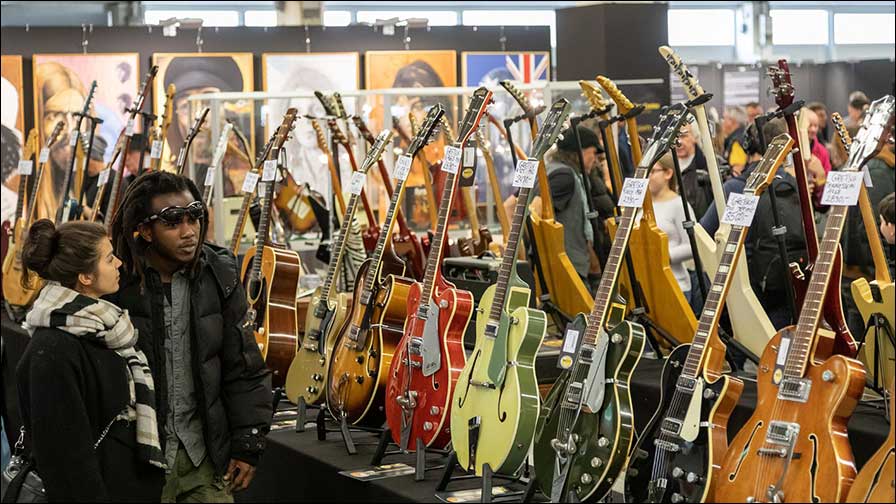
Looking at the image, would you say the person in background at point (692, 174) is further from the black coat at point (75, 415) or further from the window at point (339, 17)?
the window at point (339, 17)

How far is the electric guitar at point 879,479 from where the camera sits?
3.08 meters

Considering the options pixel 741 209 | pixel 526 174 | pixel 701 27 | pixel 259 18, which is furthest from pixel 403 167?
pixel 701 27

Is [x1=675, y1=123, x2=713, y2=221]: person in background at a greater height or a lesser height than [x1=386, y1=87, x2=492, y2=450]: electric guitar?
greater

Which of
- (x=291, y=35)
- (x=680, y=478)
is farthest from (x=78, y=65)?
(x=680, y=478)

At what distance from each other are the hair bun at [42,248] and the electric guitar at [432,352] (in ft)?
4.83

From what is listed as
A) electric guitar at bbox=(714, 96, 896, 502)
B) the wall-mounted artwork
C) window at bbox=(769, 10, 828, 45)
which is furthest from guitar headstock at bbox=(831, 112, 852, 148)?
window at bbox=(769, 10, 828, 45)

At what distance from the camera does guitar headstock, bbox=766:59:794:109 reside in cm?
446

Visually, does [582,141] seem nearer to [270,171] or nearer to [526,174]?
[270,171]

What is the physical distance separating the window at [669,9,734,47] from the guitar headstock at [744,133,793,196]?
1491 cm

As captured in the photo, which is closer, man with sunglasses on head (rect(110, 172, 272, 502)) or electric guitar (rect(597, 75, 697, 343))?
man with sunglasses on head (rect(110, 172, 272, 502))

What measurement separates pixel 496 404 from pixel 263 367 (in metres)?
0.79

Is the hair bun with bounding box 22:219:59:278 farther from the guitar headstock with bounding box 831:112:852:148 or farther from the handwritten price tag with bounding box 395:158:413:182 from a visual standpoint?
the guitar headstock with bounding box 831:112:852:148

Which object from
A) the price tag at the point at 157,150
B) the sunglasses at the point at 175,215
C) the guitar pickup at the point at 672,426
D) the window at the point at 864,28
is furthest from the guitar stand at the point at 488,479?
the window at the point at 864,28

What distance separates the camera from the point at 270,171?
19.8 feet
